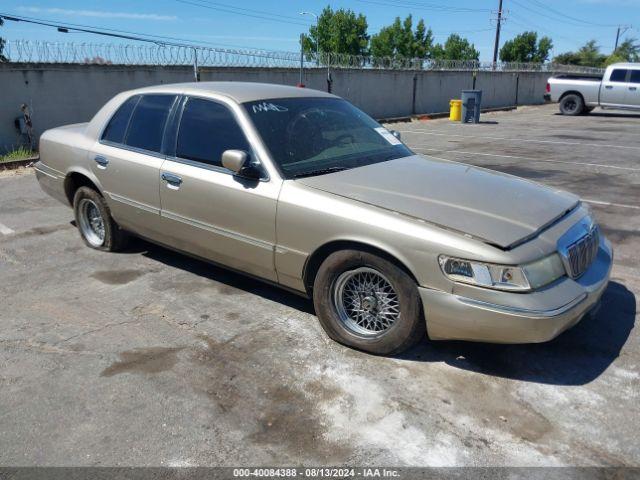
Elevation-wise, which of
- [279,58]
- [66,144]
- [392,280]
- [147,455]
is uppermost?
[279,58]

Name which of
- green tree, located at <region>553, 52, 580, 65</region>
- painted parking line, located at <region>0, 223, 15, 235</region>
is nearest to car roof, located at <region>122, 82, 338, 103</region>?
painted parking line, located at <region>0, 223, 15, 235</region>

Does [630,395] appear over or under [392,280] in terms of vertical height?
under

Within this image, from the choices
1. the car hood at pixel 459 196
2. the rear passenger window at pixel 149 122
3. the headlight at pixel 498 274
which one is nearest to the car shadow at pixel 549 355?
the headlight at pixel 498 274

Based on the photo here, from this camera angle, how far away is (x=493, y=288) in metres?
3.06

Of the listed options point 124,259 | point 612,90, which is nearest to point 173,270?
point 124,259

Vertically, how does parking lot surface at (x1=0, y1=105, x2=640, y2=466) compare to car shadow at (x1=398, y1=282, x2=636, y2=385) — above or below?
below

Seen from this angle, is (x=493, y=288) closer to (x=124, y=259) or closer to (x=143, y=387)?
(x=143, y=387)

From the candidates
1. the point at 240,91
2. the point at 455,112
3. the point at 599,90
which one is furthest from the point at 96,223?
the point at 599,90

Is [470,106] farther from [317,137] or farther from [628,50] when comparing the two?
[628,50]

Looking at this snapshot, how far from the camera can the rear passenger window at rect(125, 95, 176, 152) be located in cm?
468

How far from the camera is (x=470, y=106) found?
68.2ft

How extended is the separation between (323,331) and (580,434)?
1.72m

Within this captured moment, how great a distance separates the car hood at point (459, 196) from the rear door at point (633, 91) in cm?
2066

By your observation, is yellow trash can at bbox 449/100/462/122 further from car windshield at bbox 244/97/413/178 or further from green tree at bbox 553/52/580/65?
green tree at bbox 553/52/580/65
